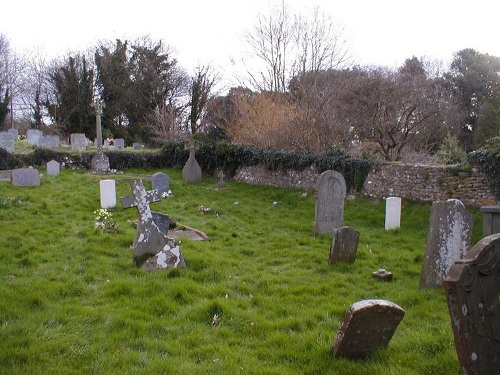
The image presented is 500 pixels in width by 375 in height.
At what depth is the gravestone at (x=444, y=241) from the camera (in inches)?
230

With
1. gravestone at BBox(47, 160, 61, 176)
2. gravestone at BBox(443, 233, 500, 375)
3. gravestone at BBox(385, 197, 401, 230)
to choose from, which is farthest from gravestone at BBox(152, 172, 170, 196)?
gravestone at BBox(443, 233, 500, 375)

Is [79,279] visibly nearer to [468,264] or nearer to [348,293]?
[348,293]

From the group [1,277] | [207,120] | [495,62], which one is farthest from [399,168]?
[495,62]

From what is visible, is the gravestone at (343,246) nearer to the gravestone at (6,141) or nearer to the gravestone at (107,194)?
the gravestone at (107,194)

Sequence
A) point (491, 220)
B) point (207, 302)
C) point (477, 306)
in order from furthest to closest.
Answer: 1. point (491, 220)
2. point (207, 302)
3. point (477, 306)

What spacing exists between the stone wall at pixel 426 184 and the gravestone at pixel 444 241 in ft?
18.7

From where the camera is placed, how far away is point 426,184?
39.3ft

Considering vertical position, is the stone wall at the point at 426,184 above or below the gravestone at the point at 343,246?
above

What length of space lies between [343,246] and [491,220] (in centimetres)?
301

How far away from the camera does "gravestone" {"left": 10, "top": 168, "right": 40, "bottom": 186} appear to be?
1401cm

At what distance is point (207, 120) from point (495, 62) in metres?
20.6

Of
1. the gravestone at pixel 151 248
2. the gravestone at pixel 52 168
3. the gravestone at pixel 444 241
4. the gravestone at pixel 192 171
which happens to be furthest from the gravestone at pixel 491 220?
the gravestone at pixel 52 168

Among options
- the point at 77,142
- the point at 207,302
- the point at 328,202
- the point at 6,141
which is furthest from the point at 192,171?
the point at 207,302

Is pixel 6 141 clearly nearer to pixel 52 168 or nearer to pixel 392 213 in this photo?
pixel 52 168
